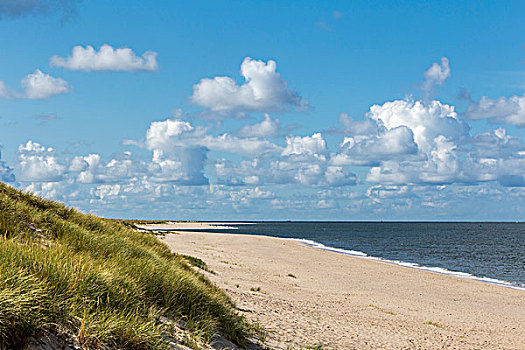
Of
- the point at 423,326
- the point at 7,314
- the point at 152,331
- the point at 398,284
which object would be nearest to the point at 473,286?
the point at 398,284

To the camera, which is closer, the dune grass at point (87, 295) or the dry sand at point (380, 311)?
the dune grass at point (87, 295)

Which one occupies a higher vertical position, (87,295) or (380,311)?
(87,295)

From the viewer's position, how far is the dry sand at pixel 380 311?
43.7 ft

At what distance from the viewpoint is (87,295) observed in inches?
255

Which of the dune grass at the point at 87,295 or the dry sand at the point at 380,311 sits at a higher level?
the dune grass at the point at 87,295

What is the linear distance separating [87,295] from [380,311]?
15.4 metres

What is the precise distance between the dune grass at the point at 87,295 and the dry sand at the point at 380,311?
2.75m

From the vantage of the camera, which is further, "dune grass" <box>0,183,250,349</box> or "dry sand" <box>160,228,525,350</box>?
"dry sand" <box>160,228,525,350</box>

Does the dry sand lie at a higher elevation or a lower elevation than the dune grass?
lower

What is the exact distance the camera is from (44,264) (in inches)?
251

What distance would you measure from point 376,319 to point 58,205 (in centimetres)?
1193

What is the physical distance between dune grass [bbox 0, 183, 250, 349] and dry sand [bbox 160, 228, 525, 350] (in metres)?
2.75

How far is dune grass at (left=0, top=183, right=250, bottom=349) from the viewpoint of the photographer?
209 inches

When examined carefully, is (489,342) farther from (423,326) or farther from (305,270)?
(305,270)
